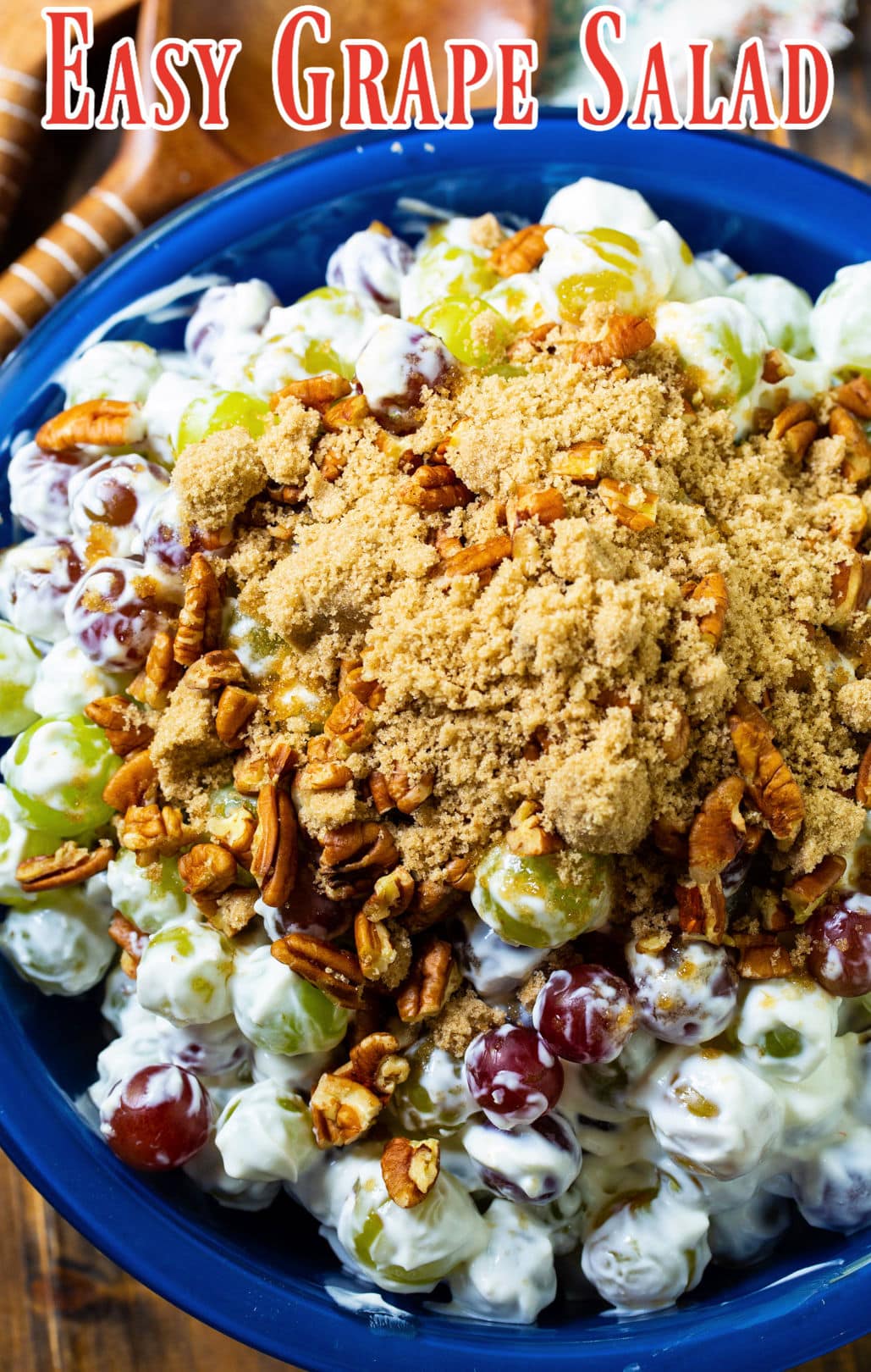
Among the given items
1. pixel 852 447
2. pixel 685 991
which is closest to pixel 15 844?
pixel 685 991

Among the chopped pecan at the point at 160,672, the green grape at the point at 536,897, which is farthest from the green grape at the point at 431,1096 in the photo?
the chopped pecan at the point at 160,672

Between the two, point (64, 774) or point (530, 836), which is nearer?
point (530, 836)

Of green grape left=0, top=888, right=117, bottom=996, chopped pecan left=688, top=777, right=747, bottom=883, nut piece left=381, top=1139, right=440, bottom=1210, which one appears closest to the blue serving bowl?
green grape left=0, top=888, right=117, bottom=996

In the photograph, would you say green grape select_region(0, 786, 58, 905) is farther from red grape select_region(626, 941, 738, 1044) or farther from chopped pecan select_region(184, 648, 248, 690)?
red grape select_region(626, 941, 738, 1044)

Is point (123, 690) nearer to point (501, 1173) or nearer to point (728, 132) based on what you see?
point (501, 1173)

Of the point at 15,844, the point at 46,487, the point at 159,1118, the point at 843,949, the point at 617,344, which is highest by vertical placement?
the point at 617,344

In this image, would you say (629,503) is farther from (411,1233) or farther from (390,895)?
(411,1233)

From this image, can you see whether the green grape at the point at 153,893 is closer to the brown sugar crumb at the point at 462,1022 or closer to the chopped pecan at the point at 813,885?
the brown sugar crumb at the point at 462,1022
